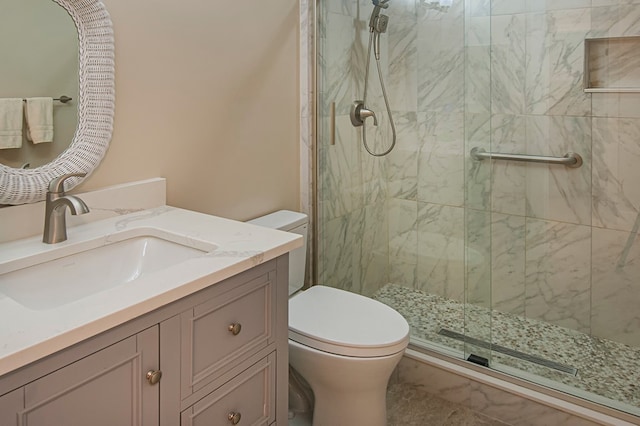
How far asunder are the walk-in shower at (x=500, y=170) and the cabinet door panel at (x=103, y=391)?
158 centimetres

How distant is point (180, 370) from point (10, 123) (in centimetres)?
81

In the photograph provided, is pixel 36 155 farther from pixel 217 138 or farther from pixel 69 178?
pixel 217 138

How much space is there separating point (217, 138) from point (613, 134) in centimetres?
171

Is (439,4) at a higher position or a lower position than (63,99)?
higher

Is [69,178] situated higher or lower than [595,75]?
lower

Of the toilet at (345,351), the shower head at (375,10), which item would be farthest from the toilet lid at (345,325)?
the shower head at (375,10)

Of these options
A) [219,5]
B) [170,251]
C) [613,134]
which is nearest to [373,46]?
[219,5]

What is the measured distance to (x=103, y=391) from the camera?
106cm

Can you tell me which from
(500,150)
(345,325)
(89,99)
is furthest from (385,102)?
(89,99)

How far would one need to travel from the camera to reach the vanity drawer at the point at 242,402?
4.26 feet

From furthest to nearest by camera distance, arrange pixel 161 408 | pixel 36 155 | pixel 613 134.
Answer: pixel 613 134 → pixel 36 155 → pixel 161 408

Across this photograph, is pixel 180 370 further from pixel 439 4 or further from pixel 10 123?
pixel 439 4

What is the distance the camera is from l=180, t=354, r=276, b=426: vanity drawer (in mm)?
1300

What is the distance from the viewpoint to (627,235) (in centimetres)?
244
